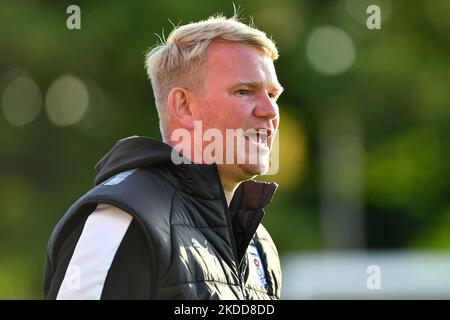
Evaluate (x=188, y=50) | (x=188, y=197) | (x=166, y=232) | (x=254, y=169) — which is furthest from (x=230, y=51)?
(x=166, y=232)

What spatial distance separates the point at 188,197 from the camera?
11.8 ft

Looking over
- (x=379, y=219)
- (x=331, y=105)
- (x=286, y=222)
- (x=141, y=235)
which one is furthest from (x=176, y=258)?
(x=379, y=219)

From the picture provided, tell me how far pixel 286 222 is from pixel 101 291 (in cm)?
1236

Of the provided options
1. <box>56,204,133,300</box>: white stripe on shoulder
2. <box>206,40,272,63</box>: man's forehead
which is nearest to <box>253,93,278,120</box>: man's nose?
<box>206,40,272,63</box>: man's forehead

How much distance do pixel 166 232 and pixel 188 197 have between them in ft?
1.04

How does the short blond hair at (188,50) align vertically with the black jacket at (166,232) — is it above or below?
above

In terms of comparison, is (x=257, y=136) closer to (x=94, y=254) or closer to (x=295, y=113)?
(x=94, y=254)

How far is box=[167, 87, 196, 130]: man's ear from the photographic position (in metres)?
3.92

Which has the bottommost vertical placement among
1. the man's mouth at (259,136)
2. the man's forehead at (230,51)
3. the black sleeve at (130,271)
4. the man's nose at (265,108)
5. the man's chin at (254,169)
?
the black sleeve at (130,271)

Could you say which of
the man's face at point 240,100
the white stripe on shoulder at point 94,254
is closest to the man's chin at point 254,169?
the man's face at point 240,100

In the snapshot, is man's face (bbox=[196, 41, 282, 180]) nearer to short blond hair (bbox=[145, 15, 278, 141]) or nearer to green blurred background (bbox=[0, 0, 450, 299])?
short blond hair (bbox=[145, 15, 278, 141])

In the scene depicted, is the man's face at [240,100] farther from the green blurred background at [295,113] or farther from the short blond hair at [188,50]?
the green blurred background at [295,113]

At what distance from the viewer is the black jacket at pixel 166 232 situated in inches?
125

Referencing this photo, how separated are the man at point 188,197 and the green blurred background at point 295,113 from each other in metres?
10.7
